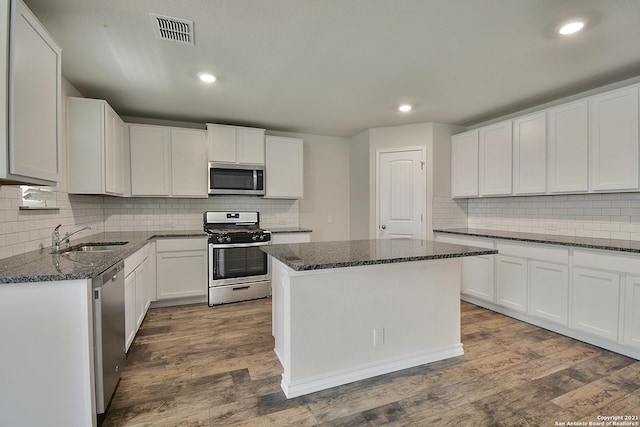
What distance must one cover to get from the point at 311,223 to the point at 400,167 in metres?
1.66

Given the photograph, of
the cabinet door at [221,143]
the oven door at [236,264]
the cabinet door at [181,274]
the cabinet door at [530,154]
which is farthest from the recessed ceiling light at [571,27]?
the cabinet door at [181,274]

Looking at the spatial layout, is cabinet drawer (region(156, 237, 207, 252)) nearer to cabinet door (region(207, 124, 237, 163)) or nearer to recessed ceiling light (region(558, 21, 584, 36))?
cabinet door (region(207, 124, 237, 163))

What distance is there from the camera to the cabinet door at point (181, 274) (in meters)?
3.57

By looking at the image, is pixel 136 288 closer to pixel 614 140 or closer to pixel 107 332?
pixel 107 332

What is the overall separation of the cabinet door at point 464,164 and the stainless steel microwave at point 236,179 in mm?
2742

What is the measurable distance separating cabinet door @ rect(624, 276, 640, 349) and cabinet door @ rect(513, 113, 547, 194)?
1.20m

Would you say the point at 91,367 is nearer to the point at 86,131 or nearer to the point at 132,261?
the point at 132,261

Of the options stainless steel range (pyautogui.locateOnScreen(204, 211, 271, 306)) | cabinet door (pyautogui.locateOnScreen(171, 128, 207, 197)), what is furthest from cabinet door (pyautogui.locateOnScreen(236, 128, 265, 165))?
stainless steel range (pyautogui.locateOnScreen(204, 211, 271, 306))

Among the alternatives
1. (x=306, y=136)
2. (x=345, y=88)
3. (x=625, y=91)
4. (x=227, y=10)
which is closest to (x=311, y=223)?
(x=306, y=136)

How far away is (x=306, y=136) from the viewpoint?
488 centimetres

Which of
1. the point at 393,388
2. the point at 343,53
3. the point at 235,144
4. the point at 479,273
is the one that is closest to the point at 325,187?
the point at 235,144

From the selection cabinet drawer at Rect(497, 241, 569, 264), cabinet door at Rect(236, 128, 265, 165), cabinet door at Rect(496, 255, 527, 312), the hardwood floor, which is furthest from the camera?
cabinet door at Rect(236, 128, 265, 165)

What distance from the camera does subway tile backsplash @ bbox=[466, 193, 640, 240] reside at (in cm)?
288

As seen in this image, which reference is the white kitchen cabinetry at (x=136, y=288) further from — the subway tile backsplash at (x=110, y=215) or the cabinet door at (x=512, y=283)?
the cabinet door at (x=512, y=283)
